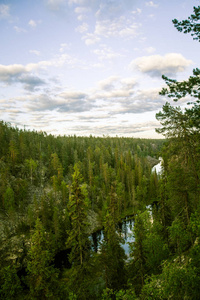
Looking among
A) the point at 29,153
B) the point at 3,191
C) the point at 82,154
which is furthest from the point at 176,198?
the point at 82,154

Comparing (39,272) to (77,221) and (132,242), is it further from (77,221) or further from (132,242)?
(132,242)

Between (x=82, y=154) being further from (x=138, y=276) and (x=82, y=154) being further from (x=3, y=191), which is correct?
(x=138, y=276)

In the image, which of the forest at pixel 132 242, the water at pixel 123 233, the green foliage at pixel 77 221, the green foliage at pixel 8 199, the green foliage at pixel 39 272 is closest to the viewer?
the forest at pixel 132 242

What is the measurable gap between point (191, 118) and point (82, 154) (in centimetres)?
9119

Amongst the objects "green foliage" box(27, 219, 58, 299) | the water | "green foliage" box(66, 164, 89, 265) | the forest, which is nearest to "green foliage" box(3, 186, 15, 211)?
the forest

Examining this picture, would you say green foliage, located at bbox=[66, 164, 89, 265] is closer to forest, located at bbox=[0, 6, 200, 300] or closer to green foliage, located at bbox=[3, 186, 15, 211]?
forest, located at bbox=[0, 6, 200, 300]

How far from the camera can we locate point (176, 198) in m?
15.9

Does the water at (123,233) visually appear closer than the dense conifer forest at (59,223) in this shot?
No

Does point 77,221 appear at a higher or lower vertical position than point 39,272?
higher

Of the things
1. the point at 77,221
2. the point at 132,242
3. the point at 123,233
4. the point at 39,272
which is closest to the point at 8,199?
the point at 123,233

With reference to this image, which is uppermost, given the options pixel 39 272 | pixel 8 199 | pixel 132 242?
pixel 132 242

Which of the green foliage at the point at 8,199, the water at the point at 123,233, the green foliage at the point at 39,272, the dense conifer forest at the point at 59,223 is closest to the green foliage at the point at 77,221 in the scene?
the dense conifer forest at the point at 59,223

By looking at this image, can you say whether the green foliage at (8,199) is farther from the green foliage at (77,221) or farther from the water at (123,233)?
the green foliage at (77,221)

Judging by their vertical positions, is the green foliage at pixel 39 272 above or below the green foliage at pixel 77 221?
below
